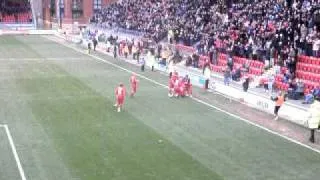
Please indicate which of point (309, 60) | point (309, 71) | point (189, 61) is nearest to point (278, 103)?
point (309, 71)

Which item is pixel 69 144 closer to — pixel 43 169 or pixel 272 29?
pixel 43 169

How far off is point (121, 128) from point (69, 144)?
10.3ft

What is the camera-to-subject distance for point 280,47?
32.6 m

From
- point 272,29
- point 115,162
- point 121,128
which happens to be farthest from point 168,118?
point 272,29

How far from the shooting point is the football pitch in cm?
1761

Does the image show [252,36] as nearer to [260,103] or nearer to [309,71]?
[309,71]

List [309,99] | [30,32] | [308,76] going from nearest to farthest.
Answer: [309,99], [308,76], [30,32]

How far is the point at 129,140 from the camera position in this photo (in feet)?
69.9

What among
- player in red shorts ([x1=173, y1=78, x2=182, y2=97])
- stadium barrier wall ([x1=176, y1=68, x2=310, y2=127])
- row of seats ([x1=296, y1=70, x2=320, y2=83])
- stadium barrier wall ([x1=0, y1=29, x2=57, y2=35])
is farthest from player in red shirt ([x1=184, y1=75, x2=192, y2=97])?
stadium barrier wall ([x1=0, y1=29, x2=57, y2=35])

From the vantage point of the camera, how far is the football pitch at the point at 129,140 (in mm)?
17609

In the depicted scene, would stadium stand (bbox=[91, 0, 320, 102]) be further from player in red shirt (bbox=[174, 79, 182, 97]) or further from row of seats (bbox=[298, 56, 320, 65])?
player in red shirt (bbox=[174, 79, 182, 97])

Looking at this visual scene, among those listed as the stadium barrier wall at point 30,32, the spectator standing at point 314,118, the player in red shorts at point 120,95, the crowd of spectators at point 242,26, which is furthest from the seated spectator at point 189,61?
the stadium barrier wall at point 30,32

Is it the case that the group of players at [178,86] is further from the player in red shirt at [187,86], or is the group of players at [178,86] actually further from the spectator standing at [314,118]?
the spectator standing at [314,118]

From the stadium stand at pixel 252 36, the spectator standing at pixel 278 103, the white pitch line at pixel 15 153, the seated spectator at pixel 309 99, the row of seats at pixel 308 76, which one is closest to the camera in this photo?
the white pitch line at pixel 15 153
